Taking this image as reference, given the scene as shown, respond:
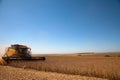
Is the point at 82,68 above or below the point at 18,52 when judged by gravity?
below

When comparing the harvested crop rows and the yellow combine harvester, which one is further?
the yellow combine harvester

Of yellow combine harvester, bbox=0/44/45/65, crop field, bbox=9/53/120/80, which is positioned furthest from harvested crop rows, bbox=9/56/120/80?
yellow combine harvester, bbox=0/44/45/65

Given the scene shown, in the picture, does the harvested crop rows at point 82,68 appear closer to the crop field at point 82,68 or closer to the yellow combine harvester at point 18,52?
the crop field at point 82,68

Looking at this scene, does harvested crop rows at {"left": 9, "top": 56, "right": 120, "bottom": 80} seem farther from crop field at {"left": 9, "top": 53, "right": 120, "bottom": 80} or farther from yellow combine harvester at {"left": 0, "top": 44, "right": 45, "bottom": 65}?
yellow combine harvester at {"left": 0, "top": 44, "right": 45, "bottom": 65}

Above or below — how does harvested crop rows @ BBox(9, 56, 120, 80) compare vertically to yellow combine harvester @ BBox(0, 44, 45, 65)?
below

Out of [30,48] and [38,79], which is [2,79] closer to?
[38,79]

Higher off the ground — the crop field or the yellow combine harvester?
the yellow combine harvester

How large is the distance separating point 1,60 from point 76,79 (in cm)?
1947

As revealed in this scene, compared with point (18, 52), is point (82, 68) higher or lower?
lower

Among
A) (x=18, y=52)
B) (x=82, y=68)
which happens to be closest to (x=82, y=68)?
(x=82, y=68)

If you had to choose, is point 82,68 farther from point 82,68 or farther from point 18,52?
point 18,52

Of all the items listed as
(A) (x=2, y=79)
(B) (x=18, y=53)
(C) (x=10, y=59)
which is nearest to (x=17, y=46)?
(B) (x=18, y=53)

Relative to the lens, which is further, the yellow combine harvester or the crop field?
the yellow combine harvester

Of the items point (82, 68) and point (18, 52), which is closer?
point (82, 68)
